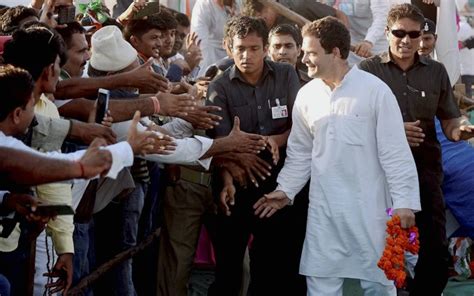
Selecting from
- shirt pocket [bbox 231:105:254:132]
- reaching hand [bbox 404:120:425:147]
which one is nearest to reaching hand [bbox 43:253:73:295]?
shirt pocket [bbox 231:105:254:132]

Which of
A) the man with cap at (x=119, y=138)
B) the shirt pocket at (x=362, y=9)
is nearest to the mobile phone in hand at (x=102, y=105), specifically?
the man with cap at (x=119, y=138)

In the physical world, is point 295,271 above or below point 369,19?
below

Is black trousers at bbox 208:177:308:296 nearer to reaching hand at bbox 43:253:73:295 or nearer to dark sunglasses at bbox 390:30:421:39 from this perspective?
dark sunglasses at bbox 390:30:421:39

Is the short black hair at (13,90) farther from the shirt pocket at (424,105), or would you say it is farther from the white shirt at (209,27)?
the white shirt at (209,27)

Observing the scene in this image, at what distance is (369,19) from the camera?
10383mm

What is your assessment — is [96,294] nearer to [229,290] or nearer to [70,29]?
[229,290]

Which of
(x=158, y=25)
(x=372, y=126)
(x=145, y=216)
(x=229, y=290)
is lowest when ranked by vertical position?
(x=229, y=290)

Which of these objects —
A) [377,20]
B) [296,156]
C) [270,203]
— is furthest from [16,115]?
[377,20]

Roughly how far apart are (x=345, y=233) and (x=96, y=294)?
1728 millimetres

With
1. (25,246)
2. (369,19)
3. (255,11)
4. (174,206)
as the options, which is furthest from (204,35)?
(25,246)

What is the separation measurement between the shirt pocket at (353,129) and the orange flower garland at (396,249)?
563 millimetres

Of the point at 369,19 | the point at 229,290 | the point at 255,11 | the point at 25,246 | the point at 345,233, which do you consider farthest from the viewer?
the point at 369,19

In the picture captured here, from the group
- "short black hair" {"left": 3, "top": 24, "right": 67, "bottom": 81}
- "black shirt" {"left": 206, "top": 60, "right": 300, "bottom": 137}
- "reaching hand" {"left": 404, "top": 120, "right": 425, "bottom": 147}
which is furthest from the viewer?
"reaching hand" {"left": 404, "top": 120, "right": 425, "bottom": 147}

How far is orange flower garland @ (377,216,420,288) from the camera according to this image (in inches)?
249
